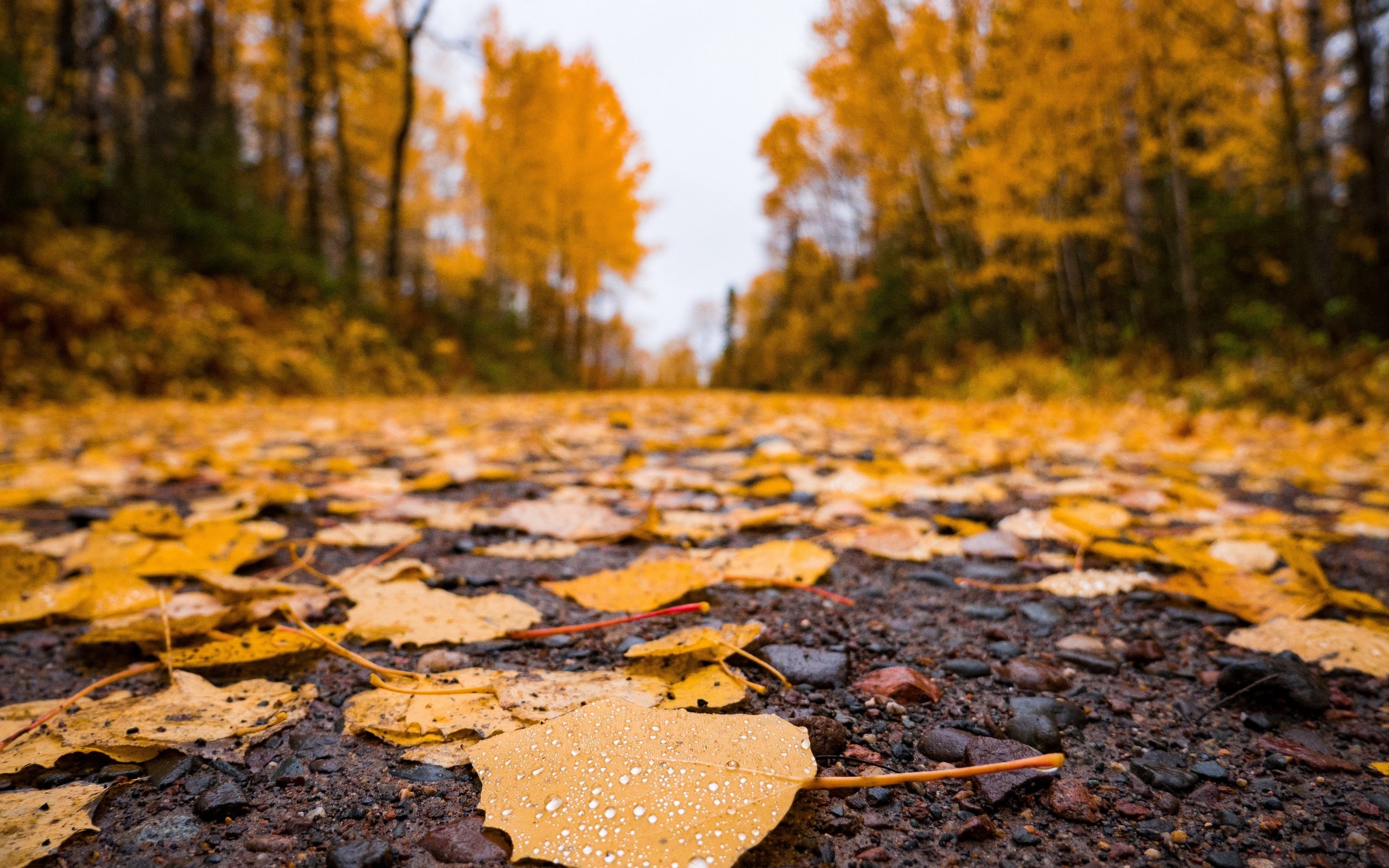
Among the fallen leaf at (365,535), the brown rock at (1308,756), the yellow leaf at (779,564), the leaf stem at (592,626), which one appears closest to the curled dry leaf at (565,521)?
the fallen leaf at (365,535)

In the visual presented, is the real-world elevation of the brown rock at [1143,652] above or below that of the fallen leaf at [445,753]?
below

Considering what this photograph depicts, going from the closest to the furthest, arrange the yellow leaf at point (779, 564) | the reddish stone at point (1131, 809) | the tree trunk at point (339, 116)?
the reddish stone at point (1131, 809) < the yellow leaf at point (779, 564) < the tree trunk at point (339, 116)

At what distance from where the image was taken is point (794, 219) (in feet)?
73.1

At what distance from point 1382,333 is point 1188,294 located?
160cm

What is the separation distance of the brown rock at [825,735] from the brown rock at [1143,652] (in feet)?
1.51

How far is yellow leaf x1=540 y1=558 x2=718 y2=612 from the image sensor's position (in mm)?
914

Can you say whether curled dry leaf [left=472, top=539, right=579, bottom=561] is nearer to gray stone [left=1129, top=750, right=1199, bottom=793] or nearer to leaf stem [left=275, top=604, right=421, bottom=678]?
leaf stem [left=275, top=604, right=421, bottom=678]

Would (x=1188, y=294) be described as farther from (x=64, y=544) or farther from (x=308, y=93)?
(x=308, y=93)

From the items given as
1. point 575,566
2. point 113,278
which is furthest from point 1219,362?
point 113,278

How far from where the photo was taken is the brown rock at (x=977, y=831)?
0.52m

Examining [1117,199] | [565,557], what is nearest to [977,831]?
[565,557]

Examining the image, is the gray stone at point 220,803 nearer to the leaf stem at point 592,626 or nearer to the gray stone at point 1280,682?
the leaf stem at point 592,626

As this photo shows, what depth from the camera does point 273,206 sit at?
44.9 feet

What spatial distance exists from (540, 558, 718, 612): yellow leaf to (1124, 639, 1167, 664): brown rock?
56 centimetres
